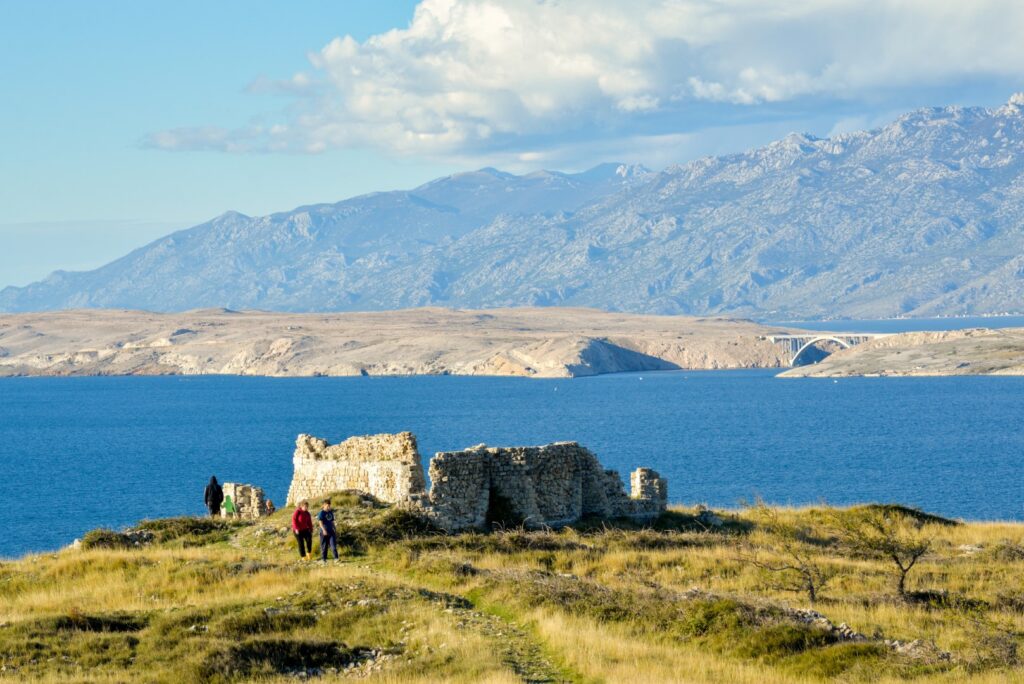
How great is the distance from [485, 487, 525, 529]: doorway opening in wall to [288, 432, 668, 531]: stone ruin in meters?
0.02

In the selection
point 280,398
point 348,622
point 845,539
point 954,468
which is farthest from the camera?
point 280,398

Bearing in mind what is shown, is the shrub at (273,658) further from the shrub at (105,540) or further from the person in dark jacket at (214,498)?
the person in dark jacket at (214,498)

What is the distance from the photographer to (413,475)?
3048 centimetres

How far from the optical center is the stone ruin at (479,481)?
3048cm

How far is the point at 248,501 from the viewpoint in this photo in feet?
117

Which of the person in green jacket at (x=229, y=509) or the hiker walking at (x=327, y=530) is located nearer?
the hiker walking at (x=327, y=530)

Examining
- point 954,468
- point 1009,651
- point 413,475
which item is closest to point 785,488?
point 954,468

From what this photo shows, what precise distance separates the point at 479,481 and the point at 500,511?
100cm

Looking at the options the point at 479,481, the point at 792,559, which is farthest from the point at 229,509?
the point at 792,559

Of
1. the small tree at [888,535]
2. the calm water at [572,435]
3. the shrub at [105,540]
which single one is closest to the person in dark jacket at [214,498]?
the shrub at [105,540]

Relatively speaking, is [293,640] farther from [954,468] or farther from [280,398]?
[280,398]

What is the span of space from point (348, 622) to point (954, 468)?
2908 inches

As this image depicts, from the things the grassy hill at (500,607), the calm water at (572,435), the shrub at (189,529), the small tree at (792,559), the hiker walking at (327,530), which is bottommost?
the calm water at (572,435)

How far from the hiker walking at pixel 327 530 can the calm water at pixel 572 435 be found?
110 feet
